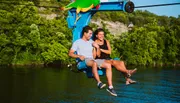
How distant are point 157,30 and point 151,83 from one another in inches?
1607

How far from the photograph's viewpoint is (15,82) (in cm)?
4662

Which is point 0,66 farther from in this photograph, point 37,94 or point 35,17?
point 37,94

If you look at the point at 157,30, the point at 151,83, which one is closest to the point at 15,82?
the point at 151,83

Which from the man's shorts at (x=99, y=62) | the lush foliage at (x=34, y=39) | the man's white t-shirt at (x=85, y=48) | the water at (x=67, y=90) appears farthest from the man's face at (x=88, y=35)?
the lush foliage at (x=34, y=39)

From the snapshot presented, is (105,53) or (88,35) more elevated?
(88,35)

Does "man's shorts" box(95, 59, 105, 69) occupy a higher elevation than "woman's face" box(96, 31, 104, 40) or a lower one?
lower

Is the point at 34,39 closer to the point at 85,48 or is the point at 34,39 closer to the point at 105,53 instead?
the point at 85,48

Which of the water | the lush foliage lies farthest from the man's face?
the lush foliage

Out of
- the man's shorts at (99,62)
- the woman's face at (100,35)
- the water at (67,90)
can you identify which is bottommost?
the water at (67,90)

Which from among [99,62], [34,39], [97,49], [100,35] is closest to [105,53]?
[97,49]

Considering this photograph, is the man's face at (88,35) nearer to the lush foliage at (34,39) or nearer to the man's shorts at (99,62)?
the man's shorts at (99,62)

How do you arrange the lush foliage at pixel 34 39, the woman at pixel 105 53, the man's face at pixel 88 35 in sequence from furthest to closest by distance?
the lush foliage at pixel 34 39 → the man's face at pixel 88 35 → the woman at pixel 105 53

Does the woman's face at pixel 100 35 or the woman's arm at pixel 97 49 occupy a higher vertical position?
Answer: the woman's face at pixel 100 35

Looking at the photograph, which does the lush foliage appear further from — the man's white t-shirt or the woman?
the woman
